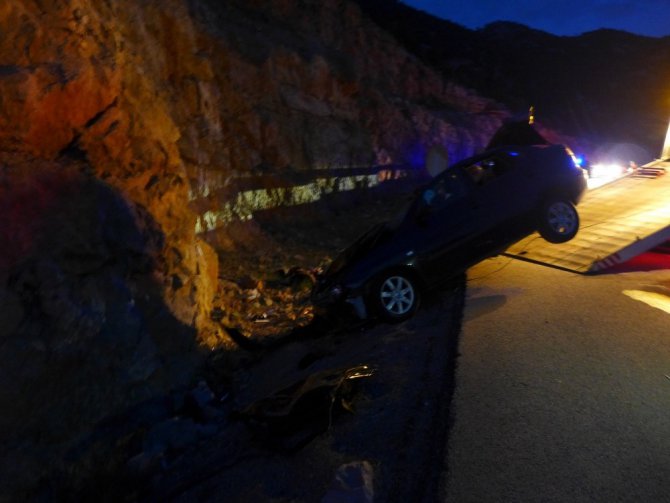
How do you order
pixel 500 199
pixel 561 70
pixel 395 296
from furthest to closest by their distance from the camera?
1. pixel 561 70
2. pixel 500 199
3. pixel 395 296

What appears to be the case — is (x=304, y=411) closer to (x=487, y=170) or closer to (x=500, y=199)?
(x=500, y=199)

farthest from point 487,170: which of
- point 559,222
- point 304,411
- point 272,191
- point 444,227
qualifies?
point 272,191

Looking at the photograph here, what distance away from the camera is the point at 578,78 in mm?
42406

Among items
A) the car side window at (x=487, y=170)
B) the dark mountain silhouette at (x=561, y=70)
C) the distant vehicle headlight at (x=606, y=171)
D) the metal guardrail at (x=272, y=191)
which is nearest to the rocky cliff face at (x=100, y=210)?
the metal guardrail at (x=272, y=191)

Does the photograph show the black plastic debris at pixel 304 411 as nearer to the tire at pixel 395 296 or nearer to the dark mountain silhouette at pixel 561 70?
the tire at pixel 395 296

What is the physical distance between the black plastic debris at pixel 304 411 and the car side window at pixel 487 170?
378cm

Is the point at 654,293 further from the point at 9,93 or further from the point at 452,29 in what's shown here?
the point at 452,29

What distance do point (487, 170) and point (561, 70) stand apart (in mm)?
43789

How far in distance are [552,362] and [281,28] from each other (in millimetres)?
15578

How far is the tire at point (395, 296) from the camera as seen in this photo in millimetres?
6184

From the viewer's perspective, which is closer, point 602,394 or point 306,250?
point 602,394

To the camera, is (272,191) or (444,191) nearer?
(444,191)

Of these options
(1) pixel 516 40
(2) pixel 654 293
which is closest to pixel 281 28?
(2) pixel 654 293

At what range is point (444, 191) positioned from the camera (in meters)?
6.70
